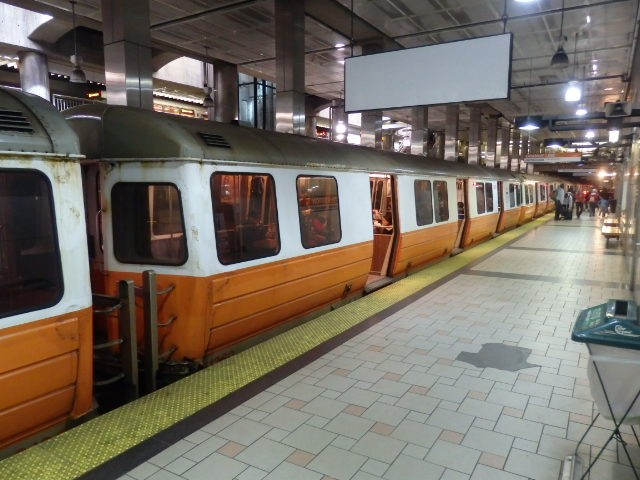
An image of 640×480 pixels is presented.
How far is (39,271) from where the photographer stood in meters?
3.11

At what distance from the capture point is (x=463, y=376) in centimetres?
433

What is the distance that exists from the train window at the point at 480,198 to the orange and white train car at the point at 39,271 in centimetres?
1208

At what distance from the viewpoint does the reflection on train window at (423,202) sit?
916 centimetres

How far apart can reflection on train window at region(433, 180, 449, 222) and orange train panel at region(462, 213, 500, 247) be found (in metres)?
2.35

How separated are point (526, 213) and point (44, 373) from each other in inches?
869

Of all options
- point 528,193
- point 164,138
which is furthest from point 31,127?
point 528,193

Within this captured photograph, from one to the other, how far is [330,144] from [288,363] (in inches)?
139

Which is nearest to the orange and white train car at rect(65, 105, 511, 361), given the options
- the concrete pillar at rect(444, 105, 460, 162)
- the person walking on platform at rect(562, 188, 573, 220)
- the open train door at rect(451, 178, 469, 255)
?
the open train door at rect(451, 178, 469, 255)

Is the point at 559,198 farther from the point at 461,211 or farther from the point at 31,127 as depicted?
the point at 31,127

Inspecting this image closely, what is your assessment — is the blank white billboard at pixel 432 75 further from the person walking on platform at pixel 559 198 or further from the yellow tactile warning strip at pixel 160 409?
the person walking on platform at pixel 559 198

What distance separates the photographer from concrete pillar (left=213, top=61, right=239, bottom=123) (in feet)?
38.2

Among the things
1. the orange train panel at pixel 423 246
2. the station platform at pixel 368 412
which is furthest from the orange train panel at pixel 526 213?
the station platform at pixel 368 412

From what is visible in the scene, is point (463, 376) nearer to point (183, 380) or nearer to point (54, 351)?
point (183, 380)

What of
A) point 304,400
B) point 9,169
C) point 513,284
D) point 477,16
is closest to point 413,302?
point 513,284
